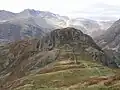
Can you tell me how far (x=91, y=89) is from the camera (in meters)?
71.8

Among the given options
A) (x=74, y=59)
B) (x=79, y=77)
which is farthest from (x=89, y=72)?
(x=74, y=59)

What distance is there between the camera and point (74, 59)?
602 feet

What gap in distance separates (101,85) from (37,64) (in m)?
124

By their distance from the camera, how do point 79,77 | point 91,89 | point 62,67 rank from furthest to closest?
point 62,67, point 79,77, point 91,89

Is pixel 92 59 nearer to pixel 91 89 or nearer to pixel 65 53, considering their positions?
pixel 65 53

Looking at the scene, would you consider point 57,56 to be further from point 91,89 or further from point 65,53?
point 91,89

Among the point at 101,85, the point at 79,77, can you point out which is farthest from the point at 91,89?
the point at 79,77

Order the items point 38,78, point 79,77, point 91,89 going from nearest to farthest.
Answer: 1. point 91,89
2. point 79,77
3. point 38,78

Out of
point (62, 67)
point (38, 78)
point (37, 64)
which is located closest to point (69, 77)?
point (38, 78)

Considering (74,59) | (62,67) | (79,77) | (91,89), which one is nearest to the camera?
(91,89)

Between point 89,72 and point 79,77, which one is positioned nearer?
point 79,77

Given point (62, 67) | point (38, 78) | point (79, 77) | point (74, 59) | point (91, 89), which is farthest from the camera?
point (74, 59)

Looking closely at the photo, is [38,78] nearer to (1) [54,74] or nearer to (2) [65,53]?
(1) [54,74]

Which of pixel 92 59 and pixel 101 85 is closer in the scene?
pixel 101 85
